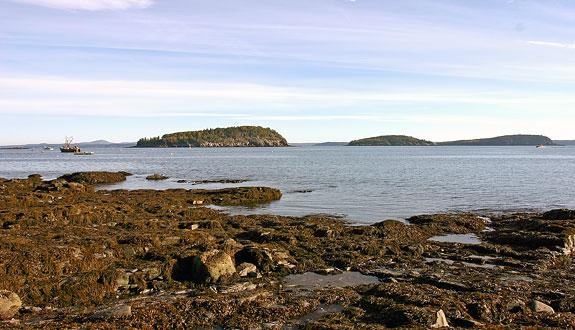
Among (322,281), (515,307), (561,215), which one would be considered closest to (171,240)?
(322,281)

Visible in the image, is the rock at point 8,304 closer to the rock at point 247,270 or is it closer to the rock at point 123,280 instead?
the rock at point 123,280

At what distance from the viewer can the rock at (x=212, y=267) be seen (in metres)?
12.1

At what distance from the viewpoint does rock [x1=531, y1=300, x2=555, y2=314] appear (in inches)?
392

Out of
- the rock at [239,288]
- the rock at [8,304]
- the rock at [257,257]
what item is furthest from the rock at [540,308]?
the rock at [8,304]

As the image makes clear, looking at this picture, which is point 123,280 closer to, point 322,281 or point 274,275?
point 274,275

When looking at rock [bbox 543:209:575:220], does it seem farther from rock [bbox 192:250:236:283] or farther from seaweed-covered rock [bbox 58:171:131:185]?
seaweed-covered rock [bbox 58:171:131:185]

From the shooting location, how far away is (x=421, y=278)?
12.5 metres

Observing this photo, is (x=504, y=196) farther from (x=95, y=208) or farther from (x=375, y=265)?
(x=95, y=208)

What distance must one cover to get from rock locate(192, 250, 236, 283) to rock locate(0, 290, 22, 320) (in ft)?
14.9

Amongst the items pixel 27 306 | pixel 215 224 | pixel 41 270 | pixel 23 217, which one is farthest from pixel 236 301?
pixel 23 217

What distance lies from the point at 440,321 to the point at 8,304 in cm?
1008

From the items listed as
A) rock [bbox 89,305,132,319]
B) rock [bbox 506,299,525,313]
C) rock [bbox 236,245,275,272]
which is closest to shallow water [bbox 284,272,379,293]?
rock [bbox 236,245,275,272]

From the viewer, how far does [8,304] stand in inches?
372

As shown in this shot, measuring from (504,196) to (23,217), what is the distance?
35527mm
